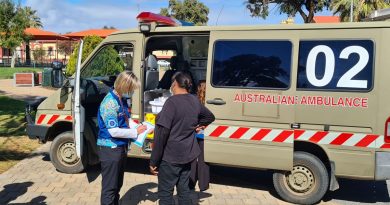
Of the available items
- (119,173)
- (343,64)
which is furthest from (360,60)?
(119,173)

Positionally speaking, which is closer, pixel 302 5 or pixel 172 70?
pixel 172 70

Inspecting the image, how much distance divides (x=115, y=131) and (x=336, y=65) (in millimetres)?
2798

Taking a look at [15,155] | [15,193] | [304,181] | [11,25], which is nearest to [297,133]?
[304,181]

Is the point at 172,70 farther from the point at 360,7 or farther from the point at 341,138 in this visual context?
the point at 360,7

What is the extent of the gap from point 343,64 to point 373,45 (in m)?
0.40

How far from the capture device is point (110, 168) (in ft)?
15.1

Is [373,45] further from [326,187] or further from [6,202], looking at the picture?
[6,202]

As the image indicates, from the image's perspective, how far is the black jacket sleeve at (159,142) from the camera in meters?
4.24

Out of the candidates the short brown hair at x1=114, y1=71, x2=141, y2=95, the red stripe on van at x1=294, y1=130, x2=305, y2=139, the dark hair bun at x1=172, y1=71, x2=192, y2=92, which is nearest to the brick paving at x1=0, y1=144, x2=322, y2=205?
the red stripe on van at x1=294, y1=130, x2=305, y2=139

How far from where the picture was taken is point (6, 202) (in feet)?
19.1

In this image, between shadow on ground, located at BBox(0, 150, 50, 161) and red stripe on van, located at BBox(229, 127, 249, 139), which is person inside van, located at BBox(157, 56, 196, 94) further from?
shadow on ground, located at BBox(0, 150, 50, 161)

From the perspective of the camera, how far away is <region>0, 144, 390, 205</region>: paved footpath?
19.9 ft

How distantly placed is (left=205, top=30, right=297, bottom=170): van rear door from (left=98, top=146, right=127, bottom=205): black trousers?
1.76 m

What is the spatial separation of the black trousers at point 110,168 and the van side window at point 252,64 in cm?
200
